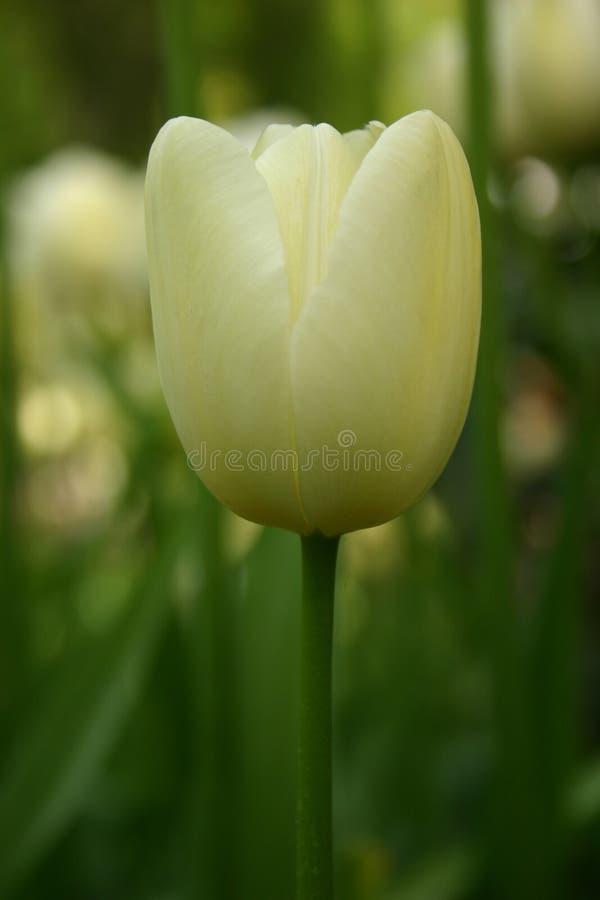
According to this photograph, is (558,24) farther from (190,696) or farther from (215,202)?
(215,202)

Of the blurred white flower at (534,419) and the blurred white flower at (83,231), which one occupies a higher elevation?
the blurred white flower at (83,231)

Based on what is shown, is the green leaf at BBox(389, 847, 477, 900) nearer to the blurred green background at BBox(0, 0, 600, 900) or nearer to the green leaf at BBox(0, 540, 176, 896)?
the blurred green background at BBox(0, 0, 600, 900)

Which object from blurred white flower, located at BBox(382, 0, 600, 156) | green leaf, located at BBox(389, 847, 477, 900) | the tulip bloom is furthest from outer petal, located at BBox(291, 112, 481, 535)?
blurred white flower, located at BBox(382, 0, 600, 156)

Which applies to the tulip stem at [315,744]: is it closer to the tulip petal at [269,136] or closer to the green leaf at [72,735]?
the tulip petal at [269,136]

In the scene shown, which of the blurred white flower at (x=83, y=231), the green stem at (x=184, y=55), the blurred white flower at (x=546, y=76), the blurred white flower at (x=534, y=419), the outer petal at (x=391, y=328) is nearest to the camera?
the outer petal at (x=391, y=328)

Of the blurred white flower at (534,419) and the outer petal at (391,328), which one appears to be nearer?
the outer petal at (391,328)

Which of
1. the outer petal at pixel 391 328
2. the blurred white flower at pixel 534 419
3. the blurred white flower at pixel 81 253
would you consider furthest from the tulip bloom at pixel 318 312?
the blurred white flower at pixel 81 253
